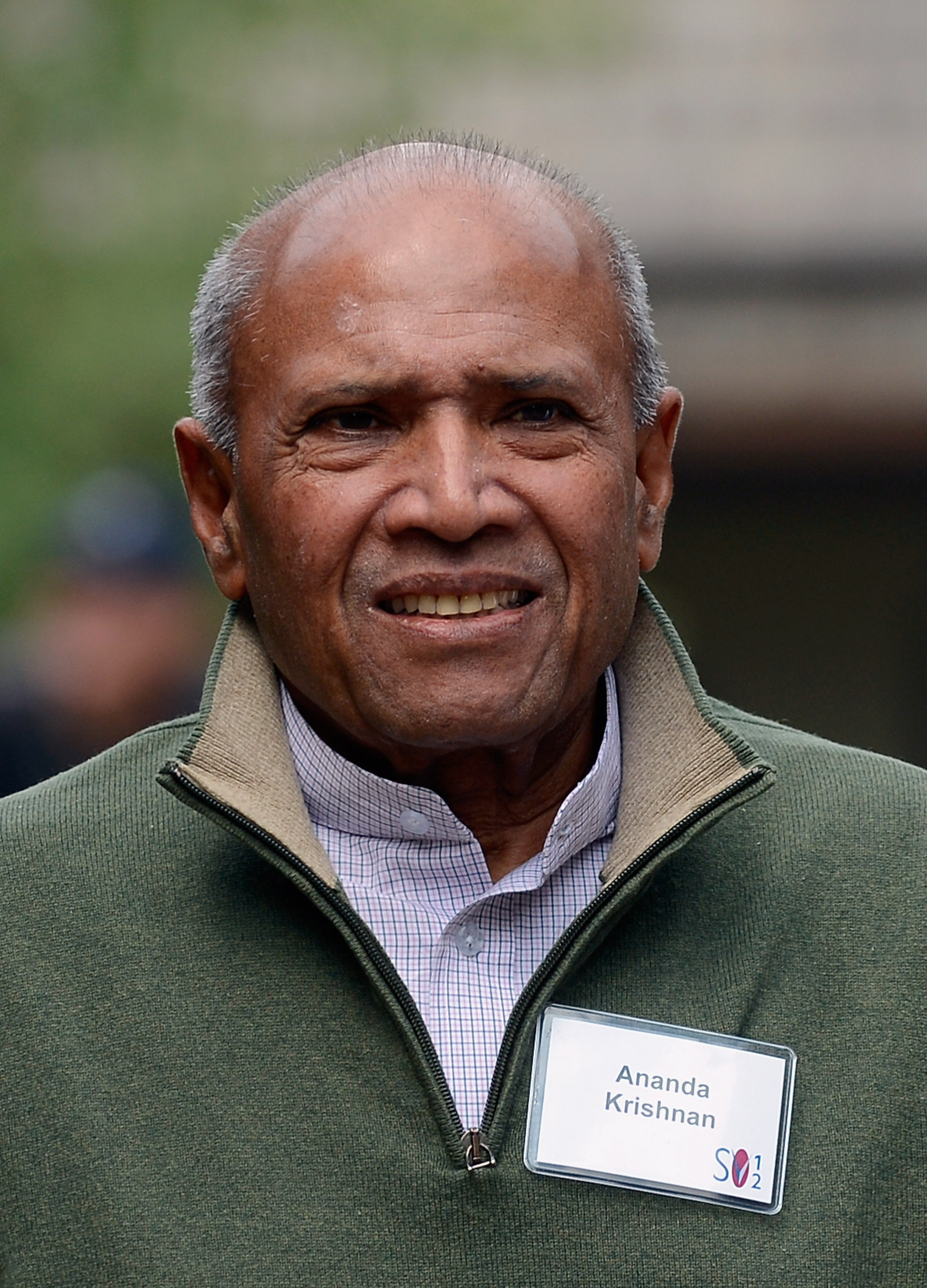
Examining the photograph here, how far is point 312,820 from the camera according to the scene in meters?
2.94

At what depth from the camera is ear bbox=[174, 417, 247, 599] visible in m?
3.01

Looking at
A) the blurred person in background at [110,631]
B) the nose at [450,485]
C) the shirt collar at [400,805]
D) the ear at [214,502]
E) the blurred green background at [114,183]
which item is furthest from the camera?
the blurred green background at [114,183]

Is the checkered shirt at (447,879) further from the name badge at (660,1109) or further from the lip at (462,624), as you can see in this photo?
the lip at (462,624)

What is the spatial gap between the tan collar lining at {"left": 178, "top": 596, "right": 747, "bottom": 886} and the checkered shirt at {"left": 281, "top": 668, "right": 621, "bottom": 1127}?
0.06 meters

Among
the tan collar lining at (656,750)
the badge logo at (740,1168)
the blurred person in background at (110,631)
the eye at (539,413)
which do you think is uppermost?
the eye at (539,413)

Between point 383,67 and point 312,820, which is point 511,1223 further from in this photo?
point 383,67

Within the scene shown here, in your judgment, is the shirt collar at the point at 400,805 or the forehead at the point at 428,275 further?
the shirt collar at the point at 400,805

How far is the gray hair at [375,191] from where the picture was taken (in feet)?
9.49

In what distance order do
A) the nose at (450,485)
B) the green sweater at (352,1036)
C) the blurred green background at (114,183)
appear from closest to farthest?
the green sweater at (352,1036) < the nose at (450,485) < the blurred green background at (114,183)

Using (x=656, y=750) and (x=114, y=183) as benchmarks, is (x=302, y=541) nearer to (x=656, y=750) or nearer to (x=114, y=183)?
(x=656, y=750)

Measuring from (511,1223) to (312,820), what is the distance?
693 millimetres

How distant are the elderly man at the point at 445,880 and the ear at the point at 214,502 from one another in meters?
0.01

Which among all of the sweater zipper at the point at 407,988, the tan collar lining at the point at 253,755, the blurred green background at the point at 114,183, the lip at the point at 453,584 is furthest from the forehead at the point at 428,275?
the blurred green background at the point at 114,183

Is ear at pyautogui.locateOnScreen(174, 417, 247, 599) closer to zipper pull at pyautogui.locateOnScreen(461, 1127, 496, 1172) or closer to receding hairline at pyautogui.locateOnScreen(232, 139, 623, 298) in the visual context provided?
receding hairline at pyautogui.locateOnScreen(232, 139, 623, 298)
